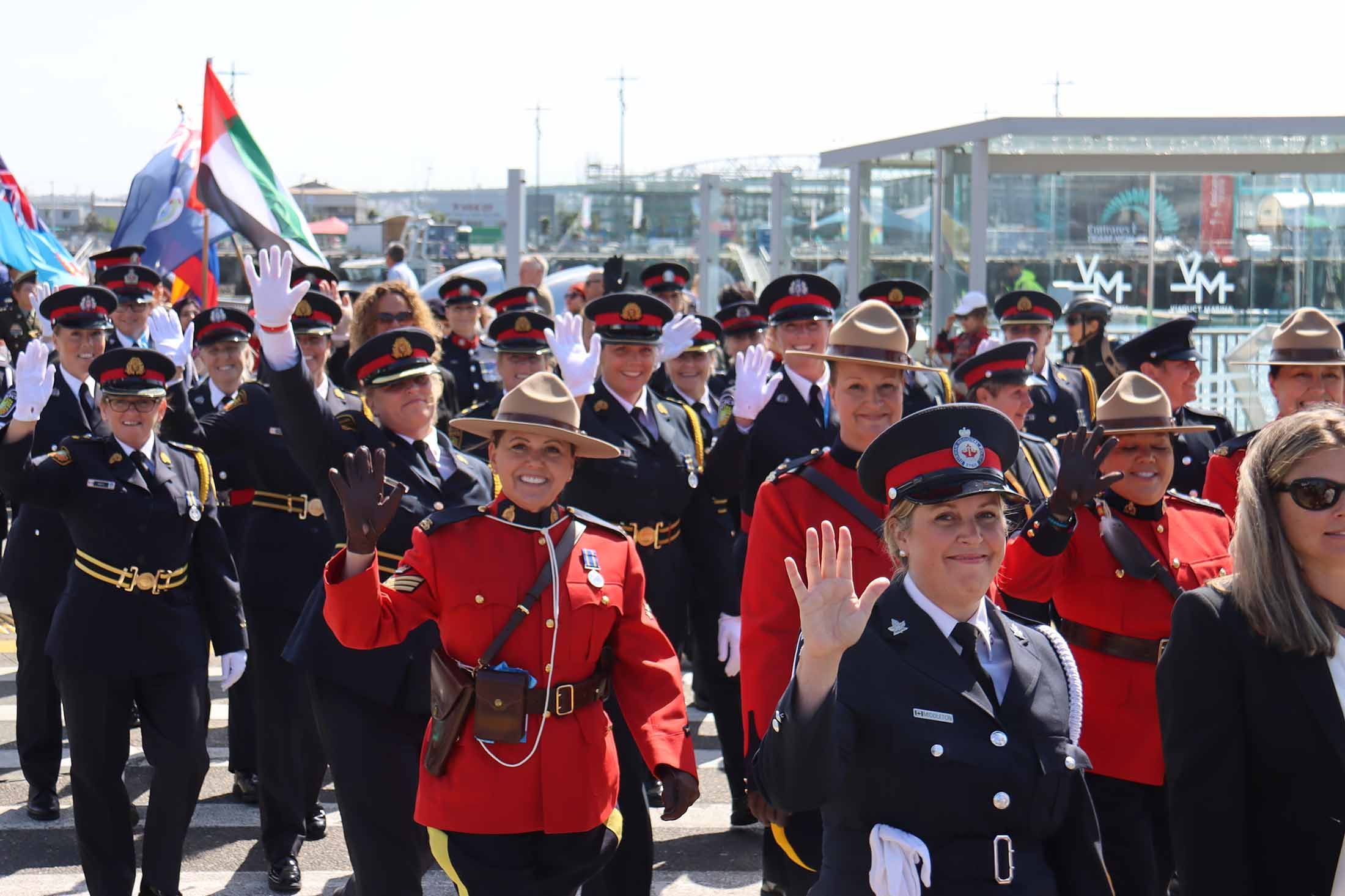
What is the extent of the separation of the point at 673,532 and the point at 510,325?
2.39m

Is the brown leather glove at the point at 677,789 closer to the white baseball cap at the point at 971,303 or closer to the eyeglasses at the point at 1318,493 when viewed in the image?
the eyeglasses at the point at 1318,493

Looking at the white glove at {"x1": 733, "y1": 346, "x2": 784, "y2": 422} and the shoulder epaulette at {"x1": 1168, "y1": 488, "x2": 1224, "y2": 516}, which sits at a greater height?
the white glove at {"x1": 733, "y1": 346, "x2": 784, "y2": 422}

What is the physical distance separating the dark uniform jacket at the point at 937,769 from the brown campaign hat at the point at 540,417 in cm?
158

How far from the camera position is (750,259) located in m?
22.6

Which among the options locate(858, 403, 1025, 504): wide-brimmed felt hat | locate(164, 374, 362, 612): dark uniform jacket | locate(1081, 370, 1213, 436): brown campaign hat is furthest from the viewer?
locate(164, 374, 362, 612): dark uniform jacket

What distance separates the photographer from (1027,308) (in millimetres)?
9922

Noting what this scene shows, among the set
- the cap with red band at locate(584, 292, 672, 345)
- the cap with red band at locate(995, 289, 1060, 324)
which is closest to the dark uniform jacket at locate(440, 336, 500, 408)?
the cap with red band at locate(995, 289, 1060, 324)

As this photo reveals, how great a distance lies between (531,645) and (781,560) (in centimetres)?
73

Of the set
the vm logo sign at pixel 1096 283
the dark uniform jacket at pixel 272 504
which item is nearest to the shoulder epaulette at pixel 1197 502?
the dark uniform jacket at pixel 272 504

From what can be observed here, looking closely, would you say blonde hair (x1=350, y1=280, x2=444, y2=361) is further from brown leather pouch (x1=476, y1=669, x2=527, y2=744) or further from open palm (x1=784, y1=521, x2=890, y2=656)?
open palm (x1=784, y1=521, x2=890, y2=656)

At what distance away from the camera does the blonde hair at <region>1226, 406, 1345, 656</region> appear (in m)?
3.08

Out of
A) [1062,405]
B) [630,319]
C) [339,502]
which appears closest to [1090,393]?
[1062,405]

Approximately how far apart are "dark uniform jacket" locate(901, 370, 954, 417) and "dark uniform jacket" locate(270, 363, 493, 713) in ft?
8.77

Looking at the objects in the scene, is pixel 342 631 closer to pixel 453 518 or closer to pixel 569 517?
pixel 453 518
